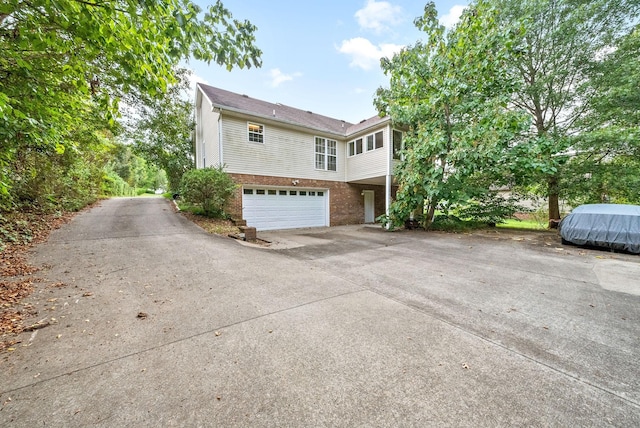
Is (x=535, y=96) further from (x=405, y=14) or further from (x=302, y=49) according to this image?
(x=302, y=49)

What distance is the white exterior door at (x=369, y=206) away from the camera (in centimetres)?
1477

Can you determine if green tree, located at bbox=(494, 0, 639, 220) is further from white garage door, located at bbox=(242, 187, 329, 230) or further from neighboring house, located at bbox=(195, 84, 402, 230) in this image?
white garage door, located at bbox=(242, 187, 329, 230)

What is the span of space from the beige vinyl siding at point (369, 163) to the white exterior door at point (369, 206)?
6.58 feet

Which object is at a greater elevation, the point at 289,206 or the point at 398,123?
the point at 398,123

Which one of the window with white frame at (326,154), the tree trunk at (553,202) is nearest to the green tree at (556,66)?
the tree trunk at (553,202)

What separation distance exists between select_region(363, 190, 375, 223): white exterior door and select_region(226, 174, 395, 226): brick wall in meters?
0.22

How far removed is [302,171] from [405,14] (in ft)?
24.9

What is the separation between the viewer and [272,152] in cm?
1096

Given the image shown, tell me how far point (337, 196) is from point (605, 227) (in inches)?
383

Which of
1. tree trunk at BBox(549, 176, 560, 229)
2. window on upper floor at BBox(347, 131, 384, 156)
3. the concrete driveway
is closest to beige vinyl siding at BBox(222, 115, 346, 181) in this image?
window on upper floor at BBox(347, 131, 384, 156)

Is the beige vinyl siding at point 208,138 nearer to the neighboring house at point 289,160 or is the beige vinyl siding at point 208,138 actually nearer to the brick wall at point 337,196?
the neighboring house at point 289,160

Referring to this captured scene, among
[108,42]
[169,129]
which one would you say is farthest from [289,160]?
[108,42]

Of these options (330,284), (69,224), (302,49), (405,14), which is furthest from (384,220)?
(69,224)

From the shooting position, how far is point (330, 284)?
4012 mm
